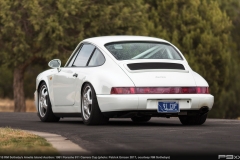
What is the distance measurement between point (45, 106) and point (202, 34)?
112ft

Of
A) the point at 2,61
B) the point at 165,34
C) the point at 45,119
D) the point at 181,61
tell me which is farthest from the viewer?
the point at 165,34

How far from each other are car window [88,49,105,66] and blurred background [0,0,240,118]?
75.5 feet

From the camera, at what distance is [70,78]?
15.9m

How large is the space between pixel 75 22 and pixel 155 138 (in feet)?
92.9

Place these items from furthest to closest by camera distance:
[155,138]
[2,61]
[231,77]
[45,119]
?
[231,77], [2,61], [45,119], [155,138]

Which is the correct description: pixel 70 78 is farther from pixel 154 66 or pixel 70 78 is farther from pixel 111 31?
pixel 111 31

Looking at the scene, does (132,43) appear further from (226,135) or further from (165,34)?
(165,34)

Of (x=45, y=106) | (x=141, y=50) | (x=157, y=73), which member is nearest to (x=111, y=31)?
(x=45, y=106)

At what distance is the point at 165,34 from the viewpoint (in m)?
48.8

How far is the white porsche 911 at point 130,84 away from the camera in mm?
14398

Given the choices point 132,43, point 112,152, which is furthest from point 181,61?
point 112,152

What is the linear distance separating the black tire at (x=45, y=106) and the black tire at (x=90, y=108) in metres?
1.58

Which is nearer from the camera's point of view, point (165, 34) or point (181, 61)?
point (181, 61)

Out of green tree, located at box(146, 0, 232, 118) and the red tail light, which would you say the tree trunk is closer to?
green tree, located at box(146, 0, 232, 118)
